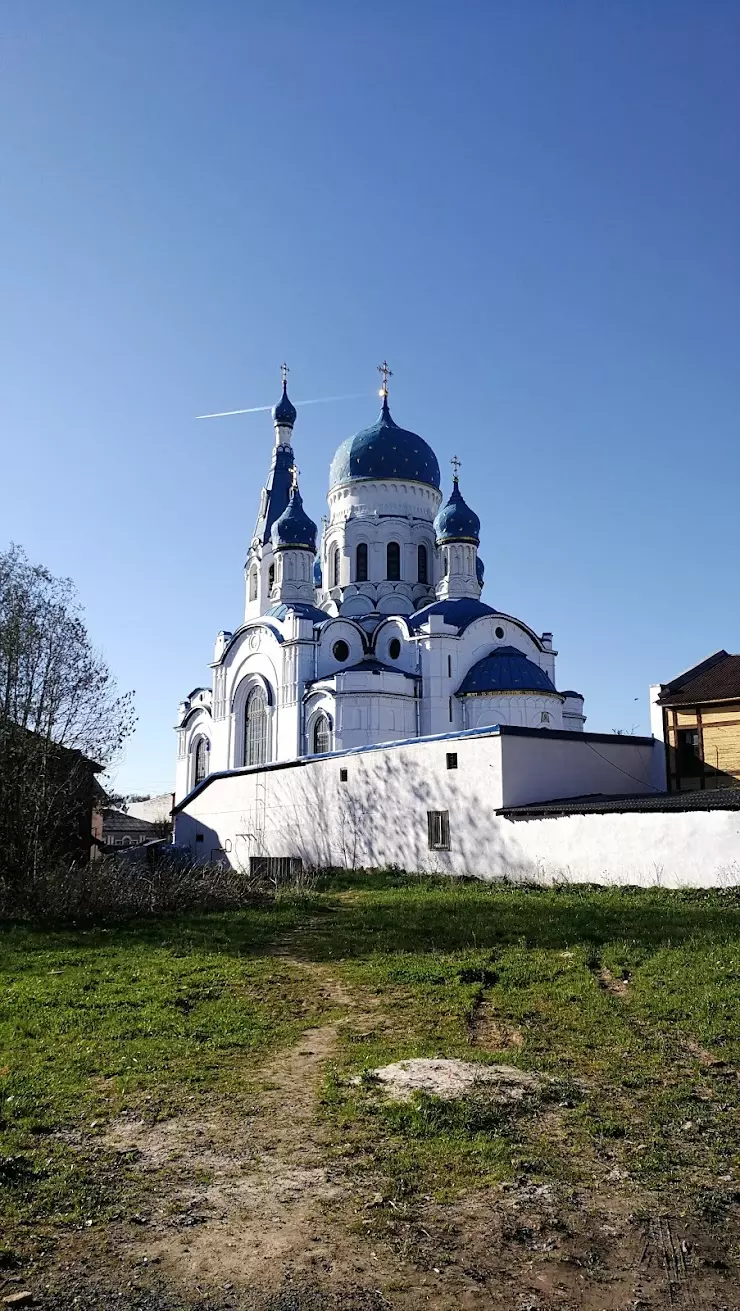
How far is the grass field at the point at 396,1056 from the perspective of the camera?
4.56 meters

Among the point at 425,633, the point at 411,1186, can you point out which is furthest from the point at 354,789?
the point at 411,1186

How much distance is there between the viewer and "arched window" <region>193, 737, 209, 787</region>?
39.8 meters

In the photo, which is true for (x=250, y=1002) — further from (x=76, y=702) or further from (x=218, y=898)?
(x=76, y=702)

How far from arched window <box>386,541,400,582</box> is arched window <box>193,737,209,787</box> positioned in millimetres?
10249

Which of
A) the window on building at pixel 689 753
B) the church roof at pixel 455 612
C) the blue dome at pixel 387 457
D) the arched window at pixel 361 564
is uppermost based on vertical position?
the blue dome at pixel 387 457

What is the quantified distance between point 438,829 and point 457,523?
61.4ft

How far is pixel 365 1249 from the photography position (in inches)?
158

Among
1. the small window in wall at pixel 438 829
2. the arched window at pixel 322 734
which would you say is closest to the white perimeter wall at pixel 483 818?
the small window in wall at pixel 438 829

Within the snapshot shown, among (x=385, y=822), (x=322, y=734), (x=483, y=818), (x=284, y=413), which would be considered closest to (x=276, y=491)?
(x=284, y=413)

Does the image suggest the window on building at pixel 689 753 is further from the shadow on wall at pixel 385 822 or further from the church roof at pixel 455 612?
the church roof at pixel 455 612

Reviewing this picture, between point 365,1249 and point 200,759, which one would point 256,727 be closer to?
point 200,759

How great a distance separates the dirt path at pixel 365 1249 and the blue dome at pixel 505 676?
26447 millimetres

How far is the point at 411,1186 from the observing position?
4578 millimetres

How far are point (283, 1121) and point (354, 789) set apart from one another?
15413 millimetres
